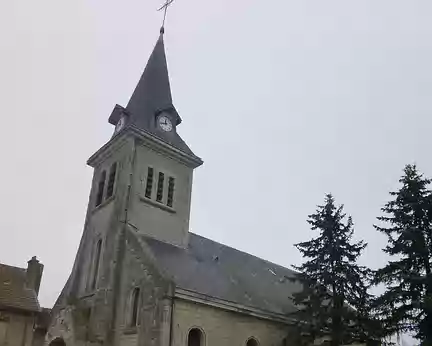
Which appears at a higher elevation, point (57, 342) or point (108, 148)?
point (108, 148)

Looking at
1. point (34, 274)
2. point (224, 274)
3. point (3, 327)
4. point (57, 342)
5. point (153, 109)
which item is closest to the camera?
point (57, 342)

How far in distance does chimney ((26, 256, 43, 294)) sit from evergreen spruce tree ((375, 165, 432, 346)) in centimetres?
2178

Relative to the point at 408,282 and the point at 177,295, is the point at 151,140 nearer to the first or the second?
the point at 177,295

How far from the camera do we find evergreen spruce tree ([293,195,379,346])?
61.1ft

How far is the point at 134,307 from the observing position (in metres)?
19.9

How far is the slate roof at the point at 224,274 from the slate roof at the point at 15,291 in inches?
420

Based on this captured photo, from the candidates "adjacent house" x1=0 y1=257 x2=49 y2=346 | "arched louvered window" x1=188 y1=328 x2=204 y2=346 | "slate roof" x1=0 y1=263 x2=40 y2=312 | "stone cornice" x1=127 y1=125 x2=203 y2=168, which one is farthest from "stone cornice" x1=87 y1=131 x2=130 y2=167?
"arched louvered window" x1=188 y1=328 x2=204 y2=346

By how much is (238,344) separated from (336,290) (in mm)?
4918

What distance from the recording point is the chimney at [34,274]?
29.7 metres

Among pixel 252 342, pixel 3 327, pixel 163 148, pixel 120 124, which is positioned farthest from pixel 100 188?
pixel 252 342

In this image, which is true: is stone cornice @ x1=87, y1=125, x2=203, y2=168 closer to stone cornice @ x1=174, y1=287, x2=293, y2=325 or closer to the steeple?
the steeple

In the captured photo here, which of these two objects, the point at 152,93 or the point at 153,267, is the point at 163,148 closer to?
the point at 152,93

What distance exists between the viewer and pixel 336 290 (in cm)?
1952

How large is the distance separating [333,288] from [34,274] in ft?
65.7
